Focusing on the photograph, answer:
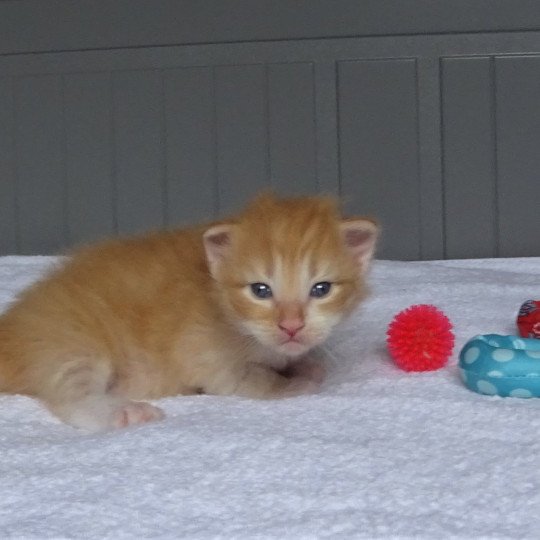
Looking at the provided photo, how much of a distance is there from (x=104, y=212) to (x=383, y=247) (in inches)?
32.7

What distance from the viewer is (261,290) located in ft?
5.58

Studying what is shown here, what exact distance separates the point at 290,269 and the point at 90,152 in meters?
1.61

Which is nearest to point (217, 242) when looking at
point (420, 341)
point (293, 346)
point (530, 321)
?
point (293, 346)

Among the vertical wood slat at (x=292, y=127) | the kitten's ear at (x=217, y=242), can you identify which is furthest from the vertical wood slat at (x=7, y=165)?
the kitten's ear at (x=217, y=242)

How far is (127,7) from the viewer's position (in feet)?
10.1

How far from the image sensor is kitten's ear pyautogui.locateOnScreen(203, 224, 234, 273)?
1.76 meters

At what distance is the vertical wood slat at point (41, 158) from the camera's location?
10.3 ft

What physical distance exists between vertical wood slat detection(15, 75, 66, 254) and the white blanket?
1448mm

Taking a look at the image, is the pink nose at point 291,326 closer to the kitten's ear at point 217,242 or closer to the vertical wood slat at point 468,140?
the kitten's ear at point 217,242

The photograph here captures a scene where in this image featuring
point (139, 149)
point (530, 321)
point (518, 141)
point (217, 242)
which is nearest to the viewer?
point (217, 242)

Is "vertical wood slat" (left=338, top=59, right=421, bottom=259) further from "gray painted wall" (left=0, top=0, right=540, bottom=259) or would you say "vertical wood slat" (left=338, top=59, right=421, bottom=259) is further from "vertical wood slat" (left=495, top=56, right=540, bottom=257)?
"vertical wood slat" (left=495, top=56, right=540, bottom=257)

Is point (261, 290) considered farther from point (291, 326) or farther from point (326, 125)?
point (326, 125)

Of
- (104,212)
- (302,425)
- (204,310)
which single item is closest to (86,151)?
(104,212)

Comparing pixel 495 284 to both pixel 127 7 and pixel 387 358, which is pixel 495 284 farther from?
pixel 127 7
